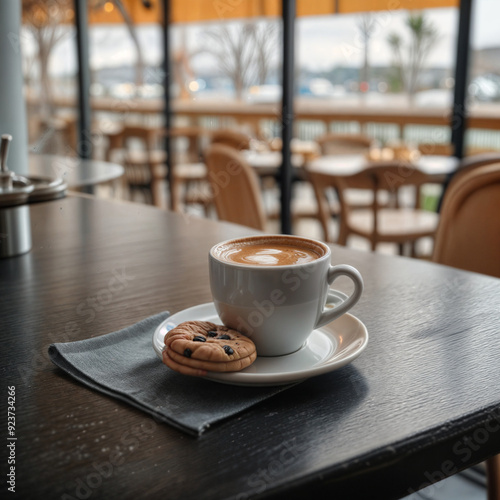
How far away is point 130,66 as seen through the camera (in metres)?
6.71

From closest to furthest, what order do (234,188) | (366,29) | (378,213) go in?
(234,188)
(378,213)
(366,29)

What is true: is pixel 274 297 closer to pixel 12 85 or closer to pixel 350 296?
pixel 350 296

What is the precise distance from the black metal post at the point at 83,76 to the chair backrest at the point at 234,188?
1.85 metres

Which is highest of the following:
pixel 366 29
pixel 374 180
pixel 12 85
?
pixel 366 29

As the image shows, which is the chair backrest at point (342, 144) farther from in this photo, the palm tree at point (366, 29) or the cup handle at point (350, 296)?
the cup handle at point (350, 296)

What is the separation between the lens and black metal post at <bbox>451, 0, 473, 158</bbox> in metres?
4.22

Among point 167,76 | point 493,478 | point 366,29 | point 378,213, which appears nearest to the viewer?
point 493,478

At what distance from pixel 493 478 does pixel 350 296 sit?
726 mm

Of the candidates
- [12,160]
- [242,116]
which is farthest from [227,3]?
[12,160]

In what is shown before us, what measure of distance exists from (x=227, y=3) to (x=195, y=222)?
217 inches

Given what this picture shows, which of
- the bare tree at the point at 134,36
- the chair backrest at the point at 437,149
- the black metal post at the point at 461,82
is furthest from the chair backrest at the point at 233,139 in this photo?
the bare tree at the point at 134,36

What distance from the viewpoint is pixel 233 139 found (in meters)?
4.51

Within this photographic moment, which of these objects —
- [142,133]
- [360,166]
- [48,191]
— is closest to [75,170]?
[48,191]

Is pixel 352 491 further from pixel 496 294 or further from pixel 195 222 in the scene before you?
pixel 195 222
